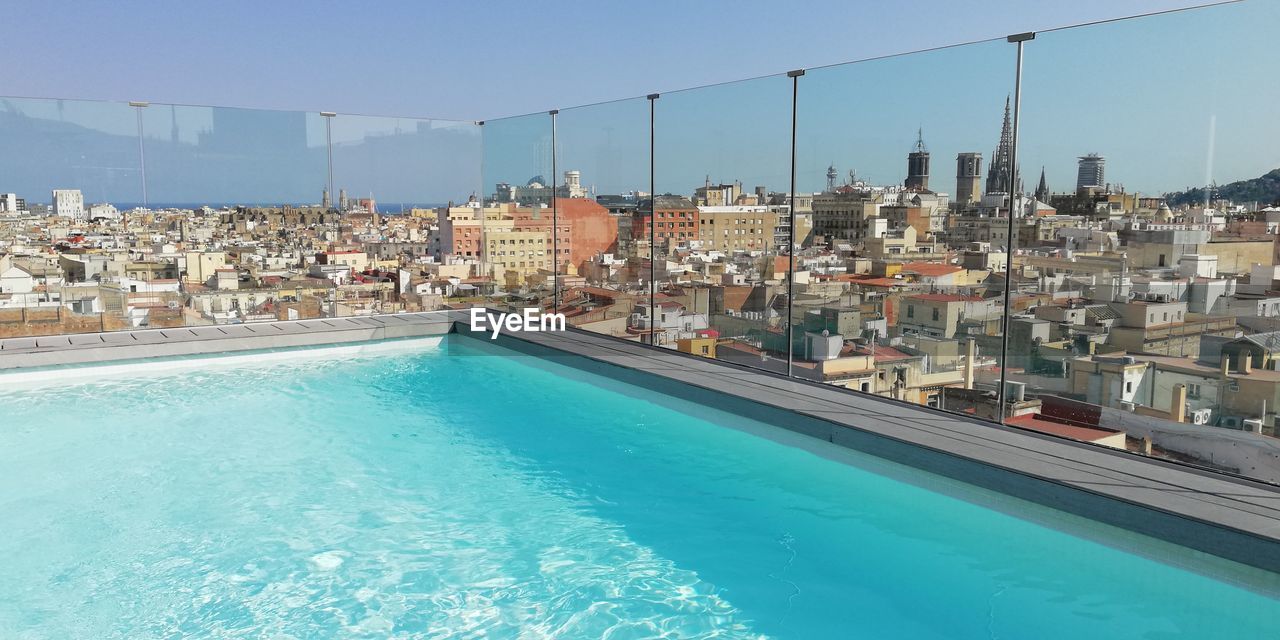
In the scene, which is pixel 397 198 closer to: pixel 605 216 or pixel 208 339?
pixel 208 339

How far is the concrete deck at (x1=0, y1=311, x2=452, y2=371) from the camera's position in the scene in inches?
258

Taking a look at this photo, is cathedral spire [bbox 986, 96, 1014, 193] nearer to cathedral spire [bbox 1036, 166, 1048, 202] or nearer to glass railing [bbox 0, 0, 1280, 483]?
glass railing [bbox 0, 0, 1280, 483]

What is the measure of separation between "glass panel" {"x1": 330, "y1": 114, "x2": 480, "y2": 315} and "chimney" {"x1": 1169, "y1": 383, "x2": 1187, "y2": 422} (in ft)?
22.8

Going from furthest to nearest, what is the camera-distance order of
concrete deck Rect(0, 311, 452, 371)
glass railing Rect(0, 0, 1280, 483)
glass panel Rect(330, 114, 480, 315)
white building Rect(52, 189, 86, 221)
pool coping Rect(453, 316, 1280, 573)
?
1. glass panel Rect(330, 114, 480, 315)
2. white building Rect(52, 189, 86, 221)
3. concrete deck Rect(0, 311, 452, 371)
4. glass railing Rect(0, 0, 1280, 483)
5. pool coping Rect(453, 316, 1280, 573)

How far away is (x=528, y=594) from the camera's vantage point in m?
3.29

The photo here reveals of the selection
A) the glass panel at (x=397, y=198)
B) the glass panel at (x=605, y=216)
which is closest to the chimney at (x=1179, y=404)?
the glass panel at (x=605, y=216)

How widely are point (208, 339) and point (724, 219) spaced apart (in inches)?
183

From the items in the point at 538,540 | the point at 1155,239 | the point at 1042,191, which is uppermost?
the point at 1042,191

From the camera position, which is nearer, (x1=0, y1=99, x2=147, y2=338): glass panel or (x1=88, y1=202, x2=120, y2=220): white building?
(x1=0, y1=99, x2=147, y2=338): glass panel

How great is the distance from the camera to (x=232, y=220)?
825cm

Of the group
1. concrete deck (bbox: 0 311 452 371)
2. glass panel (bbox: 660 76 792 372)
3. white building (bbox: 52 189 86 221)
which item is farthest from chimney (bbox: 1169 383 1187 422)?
white building (bbox: 52 189 86 221)

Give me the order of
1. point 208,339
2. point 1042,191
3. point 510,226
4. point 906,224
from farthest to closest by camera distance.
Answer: point 510,226, point 208,339, point 906,224, point 1042,191

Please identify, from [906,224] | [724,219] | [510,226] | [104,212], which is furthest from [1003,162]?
[104,212]

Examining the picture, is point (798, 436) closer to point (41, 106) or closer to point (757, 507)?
point (757, 507)
